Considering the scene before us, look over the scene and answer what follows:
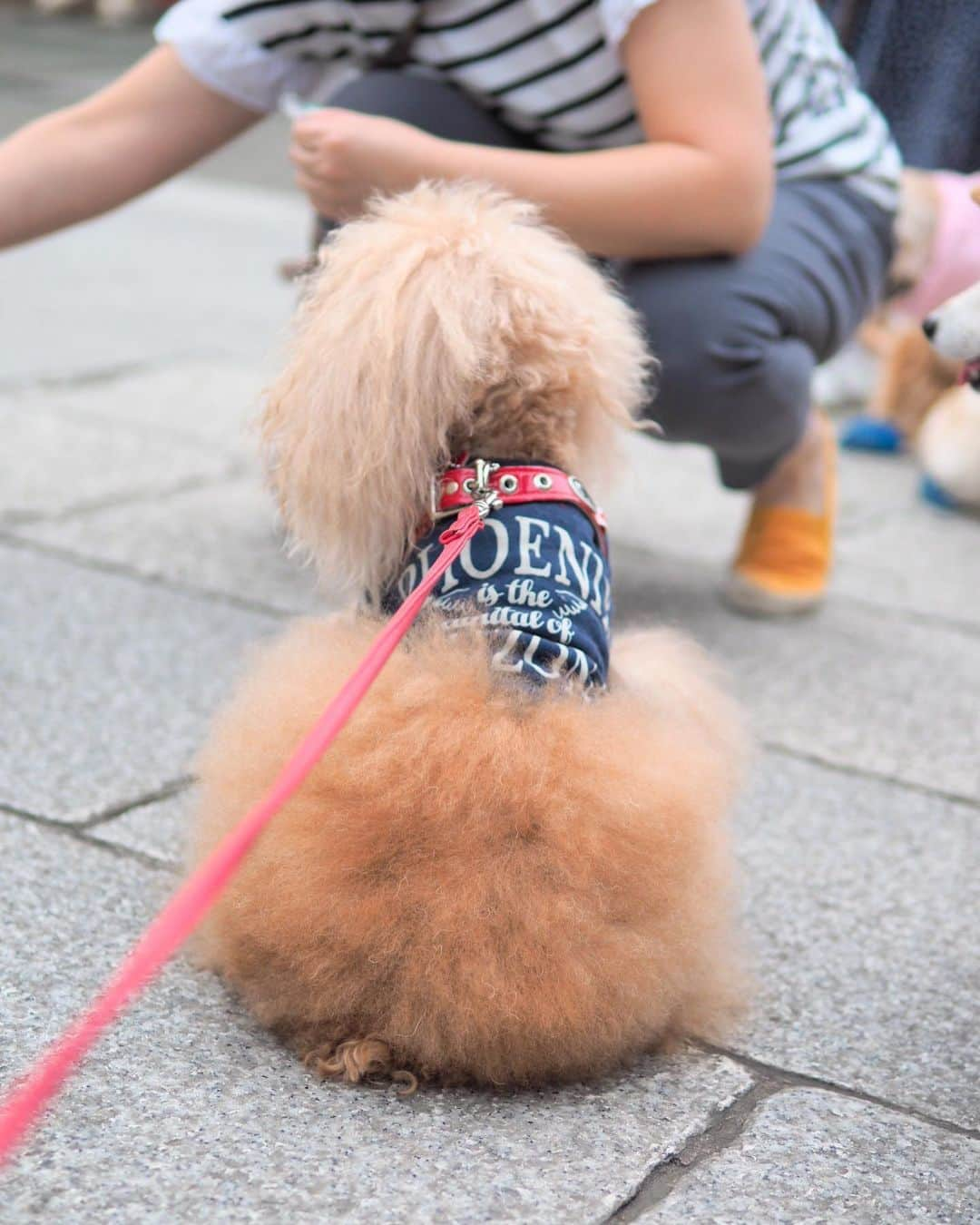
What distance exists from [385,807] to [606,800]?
0.18m

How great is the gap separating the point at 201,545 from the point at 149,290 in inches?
97.9

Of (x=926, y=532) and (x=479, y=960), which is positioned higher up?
(x=479, y=960)

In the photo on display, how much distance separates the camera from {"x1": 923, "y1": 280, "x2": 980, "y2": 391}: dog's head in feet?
4.72

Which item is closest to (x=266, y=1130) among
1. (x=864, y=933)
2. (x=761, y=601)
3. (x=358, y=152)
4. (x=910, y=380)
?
(x=864, y=933)

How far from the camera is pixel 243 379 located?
4.06 meters

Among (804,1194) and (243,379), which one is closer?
(804,1194)

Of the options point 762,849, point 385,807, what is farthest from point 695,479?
point 385,807

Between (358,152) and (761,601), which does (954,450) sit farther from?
(358,152)

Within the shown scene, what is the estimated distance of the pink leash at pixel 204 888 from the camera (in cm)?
92

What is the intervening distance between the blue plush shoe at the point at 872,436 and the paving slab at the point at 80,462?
1.69 m

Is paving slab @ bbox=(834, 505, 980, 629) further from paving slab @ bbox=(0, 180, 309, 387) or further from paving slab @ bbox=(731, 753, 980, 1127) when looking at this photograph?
paving slab @ bbox=(0, 180, 309, 387)

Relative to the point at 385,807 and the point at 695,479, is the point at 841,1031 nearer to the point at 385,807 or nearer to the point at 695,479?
the point at 385,807

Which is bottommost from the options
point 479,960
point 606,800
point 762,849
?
point 762,849

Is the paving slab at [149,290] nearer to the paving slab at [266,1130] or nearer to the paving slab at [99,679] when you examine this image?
the paving slab at [99,679]
